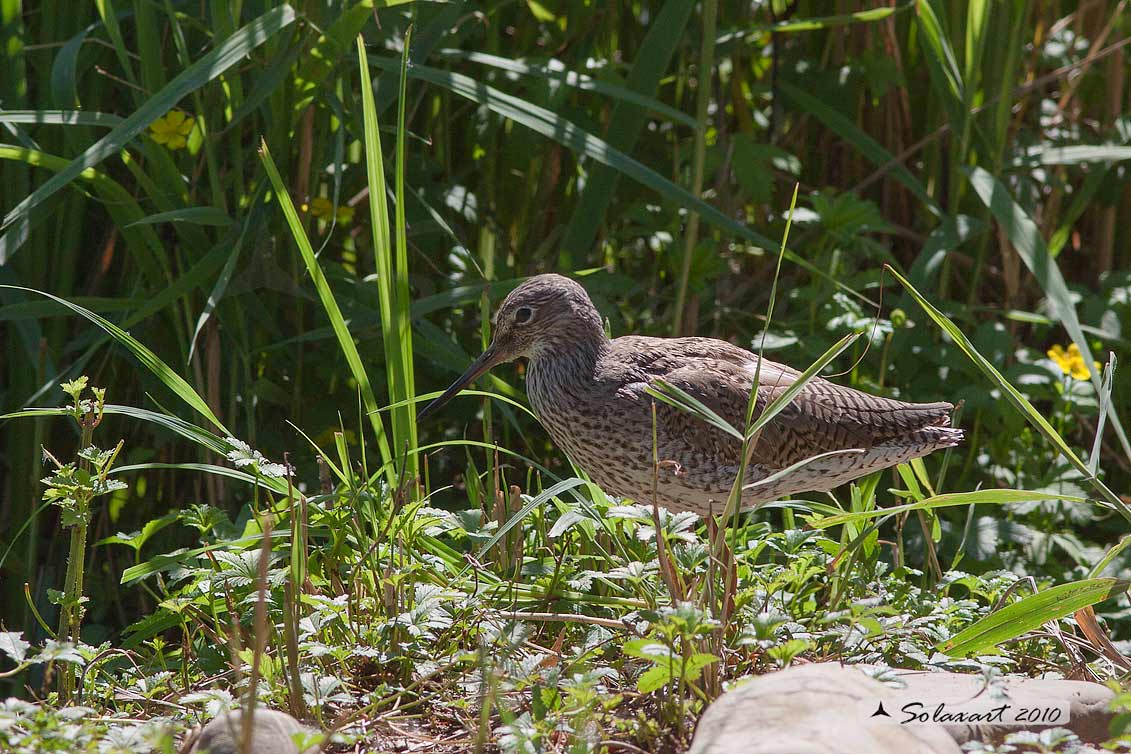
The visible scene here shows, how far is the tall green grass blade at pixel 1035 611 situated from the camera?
7.67 feet

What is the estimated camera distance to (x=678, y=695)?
7.10 ft

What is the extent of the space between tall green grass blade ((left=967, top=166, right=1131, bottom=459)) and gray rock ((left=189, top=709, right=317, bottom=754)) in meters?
2.18

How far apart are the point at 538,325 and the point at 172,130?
1.16m

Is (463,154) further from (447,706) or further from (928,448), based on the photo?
(447,706)

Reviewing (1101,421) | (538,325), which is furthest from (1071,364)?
(538,325)

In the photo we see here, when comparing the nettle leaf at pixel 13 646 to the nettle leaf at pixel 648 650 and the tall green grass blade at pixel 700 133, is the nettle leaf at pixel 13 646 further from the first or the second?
the tall green grass blade at pixel 700 133

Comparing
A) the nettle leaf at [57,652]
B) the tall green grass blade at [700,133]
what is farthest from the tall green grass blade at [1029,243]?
the nettle leaf at [57,652]

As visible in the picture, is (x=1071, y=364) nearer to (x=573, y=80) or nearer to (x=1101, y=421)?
(x=1101, y=421)

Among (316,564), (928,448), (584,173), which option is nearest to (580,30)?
(584,173)

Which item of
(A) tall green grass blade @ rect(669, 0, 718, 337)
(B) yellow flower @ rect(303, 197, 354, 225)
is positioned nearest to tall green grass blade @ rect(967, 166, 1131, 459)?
(A) tall green grass blade @ rect(669, 0, 718, 337)

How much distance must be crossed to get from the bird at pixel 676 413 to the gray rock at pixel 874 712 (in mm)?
1042

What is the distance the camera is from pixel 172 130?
3.38 m

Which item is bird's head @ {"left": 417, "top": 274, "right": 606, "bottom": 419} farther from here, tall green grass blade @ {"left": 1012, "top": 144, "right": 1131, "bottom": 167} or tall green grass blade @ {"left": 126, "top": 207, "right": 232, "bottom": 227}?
tall green grass blade @ {"left": 1012, "top": 144, "right": 1131, "bottom": 167}

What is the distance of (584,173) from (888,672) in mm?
2502
